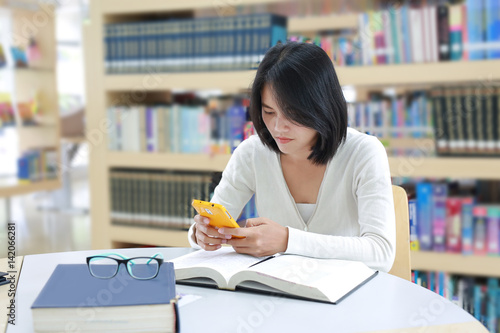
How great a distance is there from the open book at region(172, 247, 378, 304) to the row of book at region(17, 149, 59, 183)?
3.44 m

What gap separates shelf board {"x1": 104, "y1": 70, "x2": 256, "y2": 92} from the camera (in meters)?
2.61

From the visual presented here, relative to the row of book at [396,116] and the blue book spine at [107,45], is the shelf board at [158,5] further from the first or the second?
the row of book at [396,116]

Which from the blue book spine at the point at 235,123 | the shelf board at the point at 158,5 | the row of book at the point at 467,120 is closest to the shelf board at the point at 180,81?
the blue book spine at the point at 235,123

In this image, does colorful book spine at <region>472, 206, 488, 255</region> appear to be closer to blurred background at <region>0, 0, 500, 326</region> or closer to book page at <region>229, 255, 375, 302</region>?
blurred background at <region>0, 0, 500, 326</region>

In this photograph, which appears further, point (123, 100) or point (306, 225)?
point (123, 100)

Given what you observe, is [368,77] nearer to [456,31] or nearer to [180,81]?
[456,31]

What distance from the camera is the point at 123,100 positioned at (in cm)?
298

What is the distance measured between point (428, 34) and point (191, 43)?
1.16m

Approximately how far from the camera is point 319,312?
0.82 m

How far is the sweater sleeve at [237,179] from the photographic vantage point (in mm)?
1504

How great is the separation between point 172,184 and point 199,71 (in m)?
0.62

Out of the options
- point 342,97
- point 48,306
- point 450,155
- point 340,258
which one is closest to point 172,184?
point 450,155

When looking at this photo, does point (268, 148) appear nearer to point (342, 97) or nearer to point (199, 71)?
point (342, 97)

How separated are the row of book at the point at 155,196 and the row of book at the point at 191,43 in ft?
1.85
